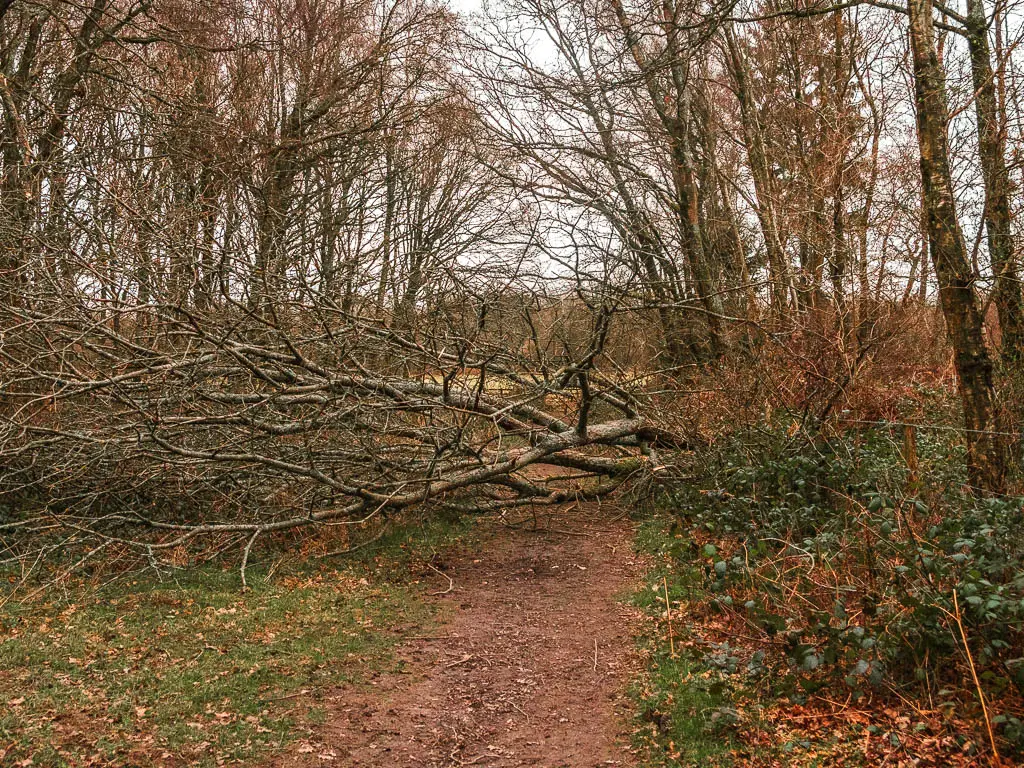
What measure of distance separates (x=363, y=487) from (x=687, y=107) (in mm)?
9438

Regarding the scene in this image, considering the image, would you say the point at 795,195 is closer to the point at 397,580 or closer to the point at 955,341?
the point at 955,341

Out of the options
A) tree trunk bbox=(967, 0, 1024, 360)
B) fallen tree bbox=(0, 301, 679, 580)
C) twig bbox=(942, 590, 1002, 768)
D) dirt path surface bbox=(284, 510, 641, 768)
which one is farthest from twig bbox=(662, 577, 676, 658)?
tree trunk bbox=(967, 0, 1024, 360)

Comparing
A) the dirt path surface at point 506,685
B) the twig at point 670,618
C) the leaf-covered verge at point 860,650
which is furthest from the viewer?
the twig at point 670,618

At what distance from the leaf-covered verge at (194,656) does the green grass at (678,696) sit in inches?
69.1

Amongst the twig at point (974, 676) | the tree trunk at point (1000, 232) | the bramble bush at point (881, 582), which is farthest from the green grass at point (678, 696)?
the tree trunk at point (1000, 232)

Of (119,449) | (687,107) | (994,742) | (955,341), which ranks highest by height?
(687,107)

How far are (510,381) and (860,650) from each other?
255 inches

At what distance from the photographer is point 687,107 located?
14.1m

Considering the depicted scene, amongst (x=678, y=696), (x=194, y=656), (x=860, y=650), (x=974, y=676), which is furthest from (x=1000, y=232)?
(x=194, y=656)

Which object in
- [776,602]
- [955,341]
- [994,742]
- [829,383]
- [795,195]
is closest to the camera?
[994,742]

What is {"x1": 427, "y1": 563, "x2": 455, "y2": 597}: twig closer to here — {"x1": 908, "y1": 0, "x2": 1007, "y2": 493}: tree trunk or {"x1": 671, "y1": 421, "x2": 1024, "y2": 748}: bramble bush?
{"x1": 671, "y1": 421, "x2": 1024, "y2": 748}: bramble bush

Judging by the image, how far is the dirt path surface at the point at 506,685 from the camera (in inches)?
173

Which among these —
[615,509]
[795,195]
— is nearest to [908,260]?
[795,195]

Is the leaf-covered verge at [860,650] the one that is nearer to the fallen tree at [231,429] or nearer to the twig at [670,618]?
the twig at [670,618]
